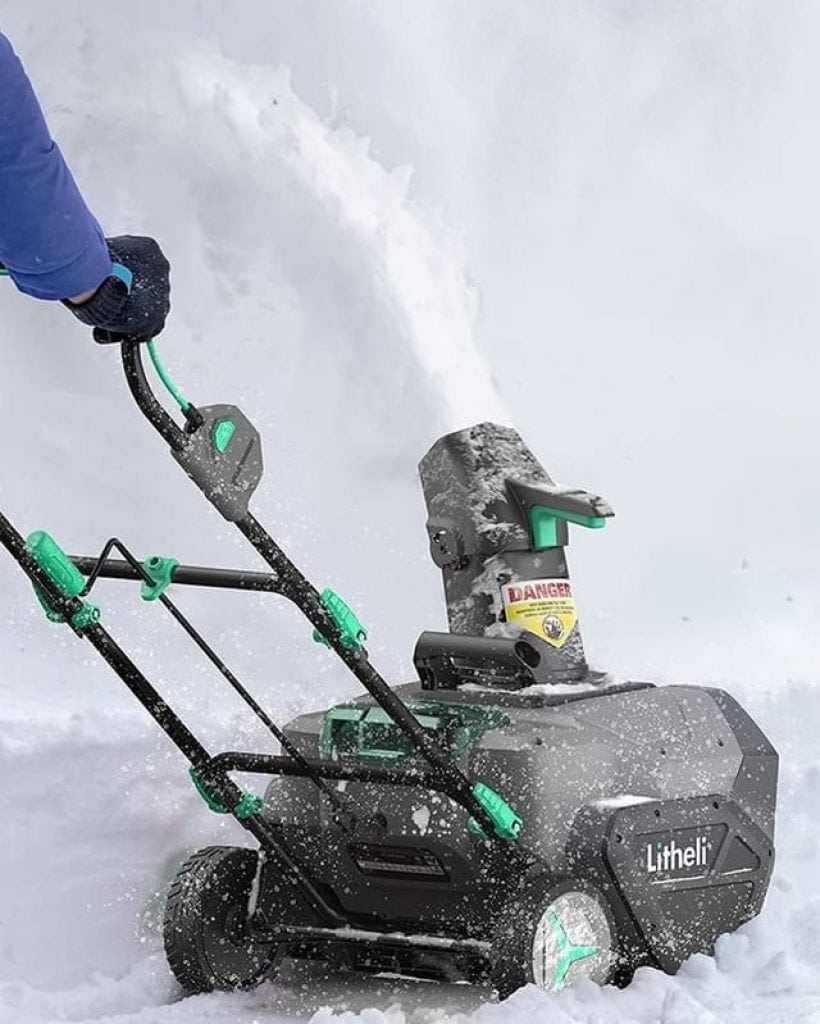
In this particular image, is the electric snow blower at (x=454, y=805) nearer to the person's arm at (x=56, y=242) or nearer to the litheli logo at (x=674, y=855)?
the litheli logo at (x=674, y=855)

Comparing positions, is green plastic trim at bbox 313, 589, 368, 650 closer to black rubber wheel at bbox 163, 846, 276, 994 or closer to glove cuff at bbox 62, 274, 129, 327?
black rubber wheel at bbox 163, 846, 276, 994

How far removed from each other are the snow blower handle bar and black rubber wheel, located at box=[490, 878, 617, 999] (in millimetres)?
179

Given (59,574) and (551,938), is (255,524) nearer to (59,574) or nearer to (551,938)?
(59,574)

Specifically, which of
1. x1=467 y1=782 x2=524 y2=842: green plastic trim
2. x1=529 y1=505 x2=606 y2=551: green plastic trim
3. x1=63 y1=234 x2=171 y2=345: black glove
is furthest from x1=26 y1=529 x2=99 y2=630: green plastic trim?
x1=529 y1=505 x2=606 y2=551: green plastic trim

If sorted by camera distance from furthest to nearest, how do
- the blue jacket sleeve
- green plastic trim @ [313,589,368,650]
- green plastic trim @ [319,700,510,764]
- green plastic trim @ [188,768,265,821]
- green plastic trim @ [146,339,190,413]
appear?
1. green plastic trim @ [319,700,510,764]
2. green plastic trim @ [188,768,265,821]
3. green plastic trim @ [313,589,368,650]
4. green plastic trim @ [146,339,190,413]
5. the blue jacket sleeve

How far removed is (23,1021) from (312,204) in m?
6.15

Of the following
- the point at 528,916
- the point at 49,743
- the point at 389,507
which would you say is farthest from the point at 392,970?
the point at 389,507

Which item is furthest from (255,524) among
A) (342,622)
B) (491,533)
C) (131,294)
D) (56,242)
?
(491,533)

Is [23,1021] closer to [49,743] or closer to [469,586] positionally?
[49,743]

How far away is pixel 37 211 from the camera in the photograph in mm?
2721

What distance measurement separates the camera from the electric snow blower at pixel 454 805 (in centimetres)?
358

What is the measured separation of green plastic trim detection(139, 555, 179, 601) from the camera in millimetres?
3545

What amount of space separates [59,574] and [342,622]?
2.11 ft

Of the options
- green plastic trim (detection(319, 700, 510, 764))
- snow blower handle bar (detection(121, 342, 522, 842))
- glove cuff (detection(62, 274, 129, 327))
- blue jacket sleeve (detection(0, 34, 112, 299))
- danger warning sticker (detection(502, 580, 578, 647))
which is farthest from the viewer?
danger warning sticker (detection(502, 580, 578, 647))
